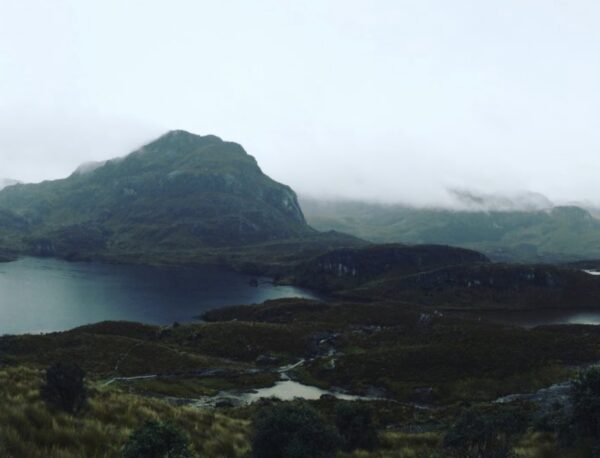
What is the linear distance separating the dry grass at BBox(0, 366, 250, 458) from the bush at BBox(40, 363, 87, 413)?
393 mm

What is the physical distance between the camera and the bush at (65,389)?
1628 cm

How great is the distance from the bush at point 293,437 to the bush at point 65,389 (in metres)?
5.99

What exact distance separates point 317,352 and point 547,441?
103 m

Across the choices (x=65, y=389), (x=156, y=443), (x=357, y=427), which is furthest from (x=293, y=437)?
(x=357, y=427)

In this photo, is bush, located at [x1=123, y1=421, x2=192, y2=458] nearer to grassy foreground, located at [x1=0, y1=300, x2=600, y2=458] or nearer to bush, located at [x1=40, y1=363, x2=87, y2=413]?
bush, located at [x1=40, y1=363, x2=87, y2=413]

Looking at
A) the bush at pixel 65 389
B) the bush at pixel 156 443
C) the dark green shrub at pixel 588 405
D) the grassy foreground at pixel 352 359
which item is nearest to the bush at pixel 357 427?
the grassy foreground at pixel 352 359

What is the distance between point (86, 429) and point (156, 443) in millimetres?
2048

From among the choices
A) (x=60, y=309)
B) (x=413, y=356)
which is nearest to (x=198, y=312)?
(x=60, y=309)

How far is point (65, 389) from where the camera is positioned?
55.5ft

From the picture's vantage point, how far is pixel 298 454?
1570 cm

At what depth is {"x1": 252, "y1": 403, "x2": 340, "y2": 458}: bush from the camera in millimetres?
16047

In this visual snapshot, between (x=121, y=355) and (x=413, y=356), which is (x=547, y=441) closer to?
(x=413, y=356)

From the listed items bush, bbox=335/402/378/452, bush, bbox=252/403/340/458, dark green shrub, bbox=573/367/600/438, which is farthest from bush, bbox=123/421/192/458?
dark green shrub, bbox=573/367/600/438

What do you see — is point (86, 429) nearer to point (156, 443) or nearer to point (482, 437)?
point (156, 443)
